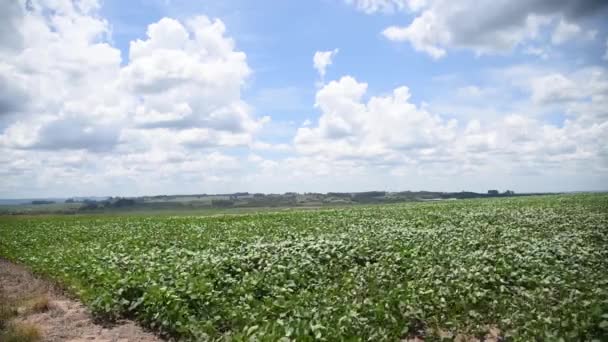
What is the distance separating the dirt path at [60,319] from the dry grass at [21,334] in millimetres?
197

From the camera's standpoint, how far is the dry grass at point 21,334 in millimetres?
8578

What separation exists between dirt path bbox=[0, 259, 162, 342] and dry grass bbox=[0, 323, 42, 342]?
20 cm

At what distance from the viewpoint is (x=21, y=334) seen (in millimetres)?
8773

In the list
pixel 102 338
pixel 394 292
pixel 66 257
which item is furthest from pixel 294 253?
pixel 66 257

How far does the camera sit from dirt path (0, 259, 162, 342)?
30.7 ft

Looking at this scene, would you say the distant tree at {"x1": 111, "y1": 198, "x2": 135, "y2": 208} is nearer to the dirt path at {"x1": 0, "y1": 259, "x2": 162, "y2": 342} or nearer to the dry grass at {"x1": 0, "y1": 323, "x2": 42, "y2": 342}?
the dirt path at {"x1": 0, "y1": 259, "x2": 162, "y2": 342}

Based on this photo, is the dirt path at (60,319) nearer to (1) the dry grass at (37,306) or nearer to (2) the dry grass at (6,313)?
(1) the dry grass at (37,306)

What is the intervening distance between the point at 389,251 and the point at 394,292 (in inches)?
222

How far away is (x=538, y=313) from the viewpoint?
26.2ft

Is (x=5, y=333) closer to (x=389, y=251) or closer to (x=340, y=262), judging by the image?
(x=340, y=262)

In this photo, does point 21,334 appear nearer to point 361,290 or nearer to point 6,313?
point 6,313

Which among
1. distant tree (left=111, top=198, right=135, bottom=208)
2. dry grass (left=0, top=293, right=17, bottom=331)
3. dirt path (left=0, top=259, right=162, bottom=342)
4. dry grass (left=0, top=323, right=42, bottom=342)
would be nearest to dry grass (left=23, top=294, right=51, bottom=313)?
dirt path (left=0, top=259, right=162, bottom=342)

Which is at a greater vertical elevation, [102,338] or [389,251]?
[389,251]

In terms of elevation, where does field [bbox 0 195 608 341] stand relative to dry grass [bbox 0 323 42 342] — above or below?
above
